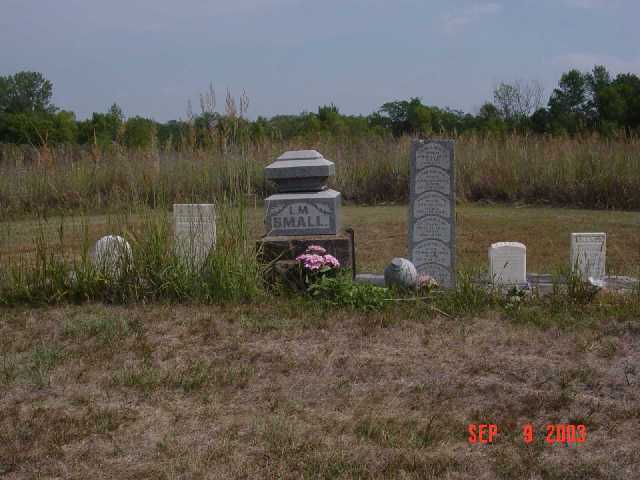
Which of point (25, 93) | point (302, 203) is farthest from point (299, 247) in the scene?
point (25, 93)

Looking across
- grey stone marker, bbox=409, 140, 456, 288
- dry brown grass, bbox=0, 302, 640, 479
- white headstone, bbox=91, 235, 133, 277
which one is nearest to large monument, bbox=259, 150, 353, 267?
grey stone marker, bbox=409, 140, 456, 288

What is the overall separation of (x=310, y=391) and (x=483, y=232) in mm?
6381

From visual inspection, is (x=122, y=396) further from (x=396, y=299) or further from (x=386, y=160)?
(x=386, y=160)

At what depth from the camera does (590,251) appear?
5926mm

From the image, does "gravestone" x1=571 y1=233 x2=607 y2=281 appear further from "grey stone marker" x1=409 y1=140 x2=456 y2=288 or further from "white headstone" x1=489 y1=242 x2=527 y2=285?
"grey stone marker" x1=409 y1=140 x2=456 y2=288

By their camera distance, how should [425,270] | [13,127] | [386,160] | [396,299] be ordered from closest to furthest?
[396,299] < [425,270] < [386,160] < [13,127]

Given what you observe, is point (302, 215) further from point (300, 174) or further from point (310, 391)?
point (310, 391)

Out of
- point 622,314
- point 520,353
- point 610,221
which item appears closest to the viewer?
point 520,353

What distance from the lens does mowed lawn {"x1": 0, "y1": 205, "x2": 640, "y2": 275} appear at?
7.37m

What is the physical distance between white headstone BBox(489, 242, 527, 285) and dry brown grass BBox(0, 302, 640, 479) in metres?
0.76

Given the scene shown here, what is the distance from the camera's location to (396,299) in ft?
18.1

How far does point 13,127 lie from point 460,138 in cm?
1543

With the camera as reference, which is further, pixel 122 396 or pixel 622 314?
pixel 622 314

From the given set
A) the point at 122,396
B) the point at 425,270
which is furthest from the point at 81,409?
the point at 425,270
